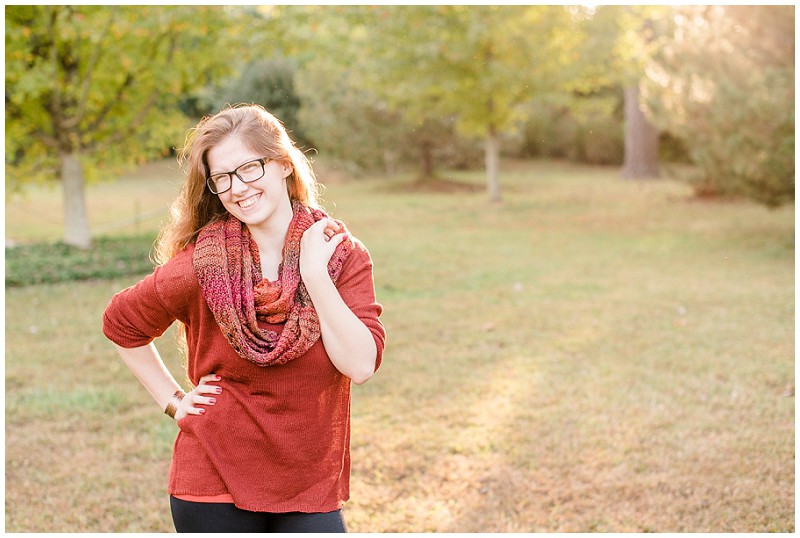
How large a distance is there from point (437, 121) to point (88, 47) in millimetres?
11414

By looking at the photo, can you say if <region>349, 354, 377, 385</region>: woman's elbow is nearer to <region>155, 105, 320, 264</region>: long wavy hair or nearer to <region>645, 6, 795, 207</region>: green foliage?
<region>155, 105, 320, 264</region>: long wavy hair

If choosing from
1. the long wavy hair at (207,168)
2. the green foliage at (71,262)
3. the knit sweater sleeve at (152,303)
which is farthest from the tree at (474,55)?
the knit sweater sleeve at (152,303)

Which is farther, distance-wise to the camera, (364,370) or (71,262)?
(71,262)

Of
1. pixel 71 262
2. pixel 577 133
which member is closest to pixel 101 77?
pixel 71 262

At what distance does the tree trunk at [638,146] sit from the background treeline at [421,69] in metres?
5.31

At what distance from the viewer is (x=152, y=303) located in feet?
6.32

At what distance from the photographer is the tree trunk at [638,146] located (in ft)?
73.4

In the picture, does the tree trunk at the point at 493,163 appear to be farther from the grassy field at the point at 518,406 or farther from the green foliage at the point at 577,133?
the green foliage at the point at 577,133

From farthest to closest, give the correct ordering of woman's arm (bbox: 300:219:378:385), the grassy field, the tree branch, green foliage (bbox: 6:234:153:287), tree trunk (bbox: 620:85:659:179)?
tree trunk (bbox: 620:85:659:179) → the tree branch → green foliage (bbox: 6:234:153:287) → the grassy field → woman's arm (bbox: 300:219:378:385)

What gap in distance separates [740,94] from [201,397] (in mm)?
8946

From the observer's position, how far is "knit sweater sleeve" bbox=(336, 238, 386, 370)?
1.88 meters

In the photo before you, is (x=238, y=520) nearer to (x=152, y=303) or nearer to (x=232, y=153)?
(x=152, y=303)

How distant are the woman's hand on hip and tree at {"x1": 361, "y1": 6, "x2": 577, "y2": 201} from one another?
494 inches

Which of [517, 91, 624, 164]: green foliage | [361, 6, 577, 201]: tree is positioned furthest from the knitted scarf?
[517, 91, 624, 164]: green foliage
